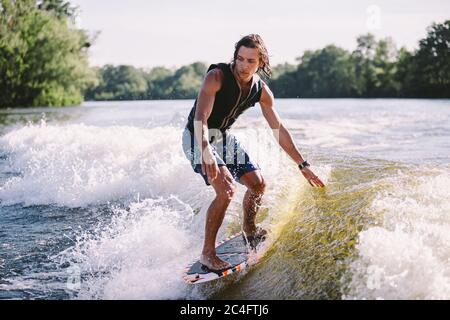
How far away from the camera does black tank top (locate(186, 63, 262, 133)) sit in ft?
14.0

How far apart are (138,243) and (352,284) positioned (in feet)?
8.69

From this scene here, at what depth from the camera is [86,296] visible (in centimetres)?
432

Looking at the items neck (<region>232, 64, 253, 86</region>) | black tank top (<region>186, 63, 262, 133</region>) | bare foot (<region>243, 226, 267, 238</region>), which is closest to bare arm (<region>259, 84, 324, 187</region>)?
black tank top (<region>186, 63, 262, 133</region>)

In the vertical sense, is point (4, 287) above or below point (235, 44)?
below

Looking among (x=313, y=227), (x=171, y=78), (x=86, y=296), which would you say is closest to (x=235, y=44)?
(x=313, y=227)

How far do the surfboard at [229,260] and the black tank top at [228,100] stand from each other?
1210mm

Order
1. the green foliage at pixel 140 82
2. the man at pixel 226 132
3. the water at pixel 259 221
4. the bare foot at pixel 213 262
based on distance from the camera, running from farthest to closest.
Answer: the green foliage at pixel 140 82 → the bare foot at pixel 213 262 → the man at pixel 226 132 → the water at pixel 259 221

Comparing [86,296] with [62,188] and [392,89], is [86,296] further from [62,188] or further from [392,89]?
[392,89]

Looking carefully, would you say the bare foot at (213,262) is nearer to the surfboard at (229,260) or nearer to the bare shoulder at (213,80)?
the surfboard at (229,260)

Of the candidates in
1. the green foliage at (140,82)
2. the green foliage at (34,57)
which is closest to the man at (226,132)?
the green foliage at (34,57)

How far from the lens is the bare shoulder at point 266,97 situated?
15.5 ft

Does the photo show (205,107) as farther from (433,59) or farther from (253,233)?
(433,59)

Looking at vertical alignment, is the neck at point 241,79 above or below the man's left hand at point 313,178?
above
